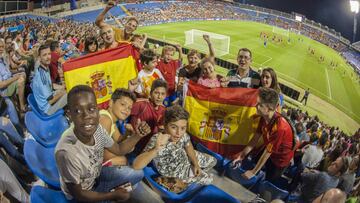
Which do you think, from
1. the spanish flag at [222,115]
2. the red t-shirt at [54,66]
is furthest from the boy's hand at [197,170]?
the red t-shirt at [54,66]

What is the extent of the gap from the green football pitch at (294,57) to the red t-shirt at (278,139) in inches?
12.7

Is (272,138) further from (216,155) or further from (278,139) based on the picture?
(216,155)

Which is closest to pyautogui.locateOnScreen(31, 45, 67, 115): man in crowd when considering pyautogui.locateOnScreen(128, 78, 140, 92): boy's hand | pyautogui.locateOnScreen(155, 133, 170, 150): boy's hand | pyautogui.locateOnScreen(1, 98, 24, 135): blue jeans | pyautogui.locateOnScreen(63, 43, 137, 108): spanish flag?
pyautogui.locateOnScreen(63, 43, 137, 108): spanish flag

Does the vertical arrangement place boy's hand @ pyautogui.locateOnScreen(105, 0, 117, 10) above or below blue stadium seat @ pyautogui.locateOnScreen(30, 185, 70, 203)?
above

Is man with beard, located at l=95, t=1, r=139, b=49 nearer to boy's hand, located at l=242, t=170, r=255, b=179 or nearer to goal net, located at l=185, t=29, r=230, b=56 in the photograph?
goal net, located at l=185, t=29, r=230, b=56

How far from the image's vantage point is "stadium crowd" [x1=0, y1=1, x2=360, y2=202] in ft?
9.96

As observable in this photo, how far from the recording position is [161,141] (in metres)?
3.05

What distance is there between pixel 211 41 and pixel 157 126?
820mm

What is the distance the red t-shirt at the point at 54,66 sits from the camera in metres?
3.39

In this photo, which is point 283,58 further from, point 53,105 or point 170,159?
point 53,105

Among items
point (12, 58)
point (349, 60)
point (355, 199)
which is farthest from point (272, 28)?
point (12, 58)

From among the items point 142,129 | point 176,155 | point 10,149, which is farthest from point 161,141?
point 10,149

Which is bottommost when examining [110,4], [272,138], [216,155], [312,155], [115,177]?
[115,177]

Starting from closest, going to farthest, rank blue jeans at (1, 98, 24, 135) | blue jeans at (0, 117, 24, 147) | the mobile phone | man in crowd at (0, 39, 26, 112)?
the mobile phone < man in crowd at (0, 39, 26, 112) < blue jeans at (1, 98, 24, 135) < blue jeans at (0, 117, 24, 147)
